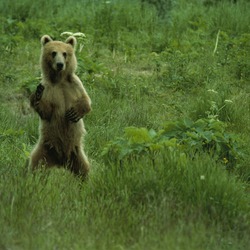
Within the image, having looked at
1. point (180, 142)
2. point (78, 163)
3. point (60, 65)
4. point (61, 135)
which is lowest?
point (78, 163)

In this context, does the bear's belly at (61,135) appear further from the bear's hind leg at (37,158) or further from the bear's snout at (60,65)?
the bear's snout at (60,65)

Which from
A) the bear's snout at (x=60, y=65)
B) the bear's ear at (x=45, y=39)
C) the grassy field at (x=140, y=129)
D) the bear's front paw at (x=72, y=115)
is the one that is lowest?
the grassy field at (x=140, y=129)

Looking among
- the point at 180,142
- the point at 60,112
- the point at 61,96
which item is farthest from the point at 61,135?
the point at 180,142

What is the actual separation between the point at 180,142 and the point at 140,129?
0.46m

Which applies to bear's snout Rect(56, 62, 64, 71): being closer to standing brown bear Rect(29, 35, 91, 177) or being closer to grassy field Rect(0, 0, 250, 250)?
standing brown bear Rect(29, 35, 91, 177)

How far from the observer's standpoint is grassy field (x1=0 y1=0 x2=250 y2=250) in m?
4.18

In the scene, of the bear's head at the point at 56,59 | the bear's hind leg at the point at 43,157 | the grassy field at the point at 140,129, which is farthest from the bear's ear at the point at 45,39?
the grassy field at the point at 140,129

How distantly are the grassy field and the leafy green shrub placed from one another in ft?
0.04

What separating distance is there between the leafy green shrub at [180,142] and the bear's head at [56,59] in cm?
70

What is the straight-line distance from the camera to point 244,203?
15.1 feet

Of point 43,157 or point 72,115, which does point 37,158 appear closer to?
point 43,157

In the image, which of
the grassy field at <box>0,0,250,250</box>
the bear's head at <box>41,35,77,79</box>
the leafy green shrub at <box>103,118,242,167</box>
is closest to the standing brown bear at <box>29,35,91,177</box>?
the bear's head at <box>41,35,77,79</box>

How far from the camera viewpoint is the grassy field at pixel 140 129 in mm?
4180

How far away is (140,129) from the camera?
5578 millimetres
